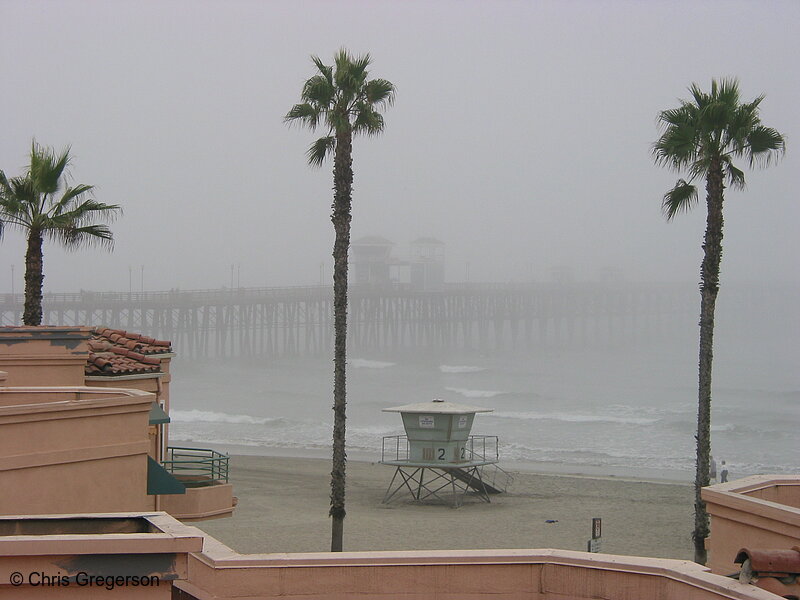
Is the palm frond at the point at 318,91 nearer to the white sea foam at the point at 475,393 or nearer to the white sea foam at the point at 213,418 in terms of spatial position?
the white sea foam at the point at 213,418

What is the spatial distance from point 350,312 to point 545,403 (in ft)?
143

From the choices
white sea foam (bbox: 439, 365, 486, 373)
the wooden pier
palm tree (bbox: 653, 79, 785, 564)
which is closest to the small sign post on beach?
palm tree (bbox: 653, 79, 785, 564)

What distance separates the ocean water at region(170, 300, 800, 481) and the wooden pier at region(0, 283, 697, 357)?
9.49ft

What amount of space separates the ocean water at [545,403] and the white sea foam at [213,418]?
2.1 inches

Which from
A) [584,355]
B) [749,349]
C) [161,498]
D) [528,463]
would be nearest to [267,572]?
[161,498]

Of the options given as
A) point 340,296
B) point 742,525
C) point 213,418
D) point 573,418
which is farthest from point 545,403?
point 742,525

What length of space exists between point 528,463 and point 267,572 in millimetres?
26890

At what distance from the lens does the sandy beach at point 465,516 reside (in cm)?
1630

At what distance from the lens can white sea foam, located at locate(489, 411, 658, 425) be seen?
47.4 meters

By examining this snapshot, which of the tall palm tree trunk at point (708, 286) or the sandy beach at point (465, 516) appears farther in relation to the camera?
the sandy beach at point (465, 516)

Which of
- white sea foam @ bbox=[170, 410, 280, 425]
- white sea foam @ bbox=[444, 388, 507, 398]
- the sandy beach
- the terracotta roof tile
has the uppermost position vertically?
the terracotta roof tile

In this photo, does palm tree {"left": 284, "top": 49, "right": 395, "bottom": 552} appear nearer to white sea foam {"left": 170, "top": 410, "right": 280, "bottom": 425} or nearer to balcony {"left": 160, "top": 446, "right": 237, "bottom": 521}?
balcony {"left": 160, "top": 446, "right": 237, "bottom": 521}

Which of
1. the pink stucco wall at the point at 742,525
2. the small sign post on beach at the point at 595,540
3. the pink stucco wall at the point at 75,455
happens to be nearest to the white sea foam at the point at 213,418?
the small sign post on beach at the point at 595,540

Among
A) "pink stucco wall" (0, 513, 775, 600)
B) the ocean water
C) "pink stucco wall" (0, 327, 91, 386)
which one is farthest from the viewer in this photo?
the ocean water
